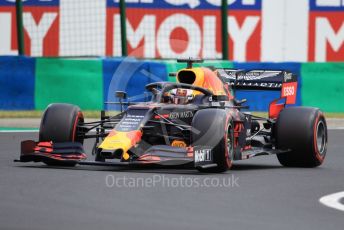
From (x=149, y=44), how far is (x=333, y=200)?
15.9 meters

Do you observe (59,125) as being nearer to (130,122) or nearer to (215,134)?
(130,122)

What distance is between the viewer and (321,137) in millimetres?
14125

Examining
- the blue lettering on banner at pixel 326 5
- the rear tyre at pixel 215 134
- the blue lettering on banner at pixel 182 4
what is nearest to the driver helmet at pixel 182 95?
the rear tyre at pixel 215 134

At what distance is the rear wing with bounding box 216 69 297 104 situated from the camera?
14759 mm

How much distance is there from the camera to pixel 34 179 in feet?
37.2

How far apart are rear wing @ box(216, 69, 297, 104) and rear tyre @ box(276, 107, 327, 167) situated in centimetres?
103

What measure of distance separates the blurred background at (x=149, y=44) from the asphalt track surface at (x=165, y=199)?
27.8ft

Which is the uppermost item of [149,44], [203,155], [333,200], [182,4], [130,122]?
[182,4]

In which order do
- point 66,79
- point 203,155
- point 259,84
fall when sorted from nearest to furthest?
point 203,155 → point 259,84 → point 66,79

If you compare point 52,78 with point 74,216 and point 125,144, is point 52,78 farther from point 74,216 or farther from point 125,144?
point 74,216

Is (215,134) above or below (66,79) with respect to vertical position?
below
